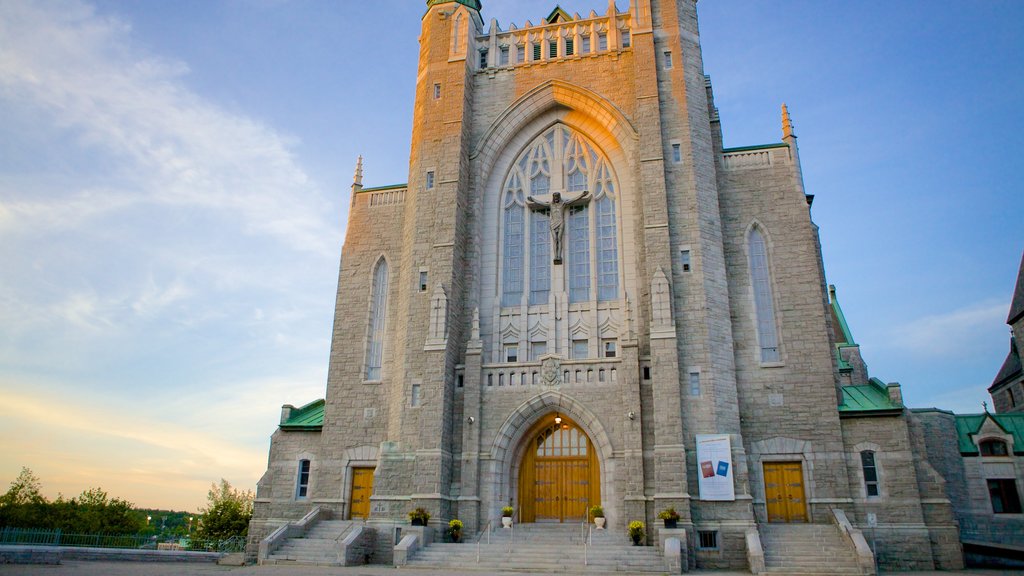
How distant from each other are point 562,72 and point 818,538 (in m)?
18.9

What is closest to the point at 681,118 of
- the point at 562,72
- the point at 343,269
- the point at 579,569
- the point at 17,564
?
the point at 562,72

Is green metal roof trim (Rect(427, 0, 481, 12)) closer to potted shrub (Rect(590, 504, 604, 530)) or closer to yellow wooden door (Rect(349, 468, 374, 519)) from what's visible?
yellow wooden door (Rect(349, 468, 374, 519))

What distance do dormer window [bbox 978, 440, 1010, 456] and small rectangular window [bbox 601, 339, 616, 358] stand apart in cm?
1298

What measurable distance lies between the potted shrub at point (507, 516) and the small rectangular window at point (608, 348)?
6192 mm

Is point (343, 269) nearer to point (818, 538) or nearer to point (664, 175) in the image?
point (664, 175)

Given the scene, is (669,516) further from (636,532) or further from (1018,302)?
(1018,302)

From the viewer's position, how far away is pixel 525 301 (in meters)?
25.6

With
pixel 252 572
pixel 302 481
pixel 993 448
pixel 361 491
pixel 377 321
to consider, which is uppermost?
pixel 377 321

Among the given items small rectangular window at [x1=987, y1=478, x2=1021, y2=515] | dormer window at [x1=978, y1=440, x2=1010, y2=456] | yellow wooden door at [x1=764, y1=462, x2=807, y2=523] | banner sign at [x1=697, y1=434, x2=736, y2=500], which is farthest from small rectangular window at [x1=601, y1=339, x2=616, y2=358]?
small rectangular window at [x1=987, y1=478, x2=1021, y2=515]

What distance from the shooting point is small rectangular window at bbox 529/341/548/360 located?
25.0m

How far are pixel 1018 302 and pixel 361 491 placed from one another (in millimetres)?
30745

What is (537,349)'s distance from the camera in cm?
2519

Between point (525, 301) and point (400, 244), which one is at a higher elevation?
point (400, 244)

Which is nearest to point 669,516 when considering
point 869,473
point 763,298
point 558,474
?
point 558,474
